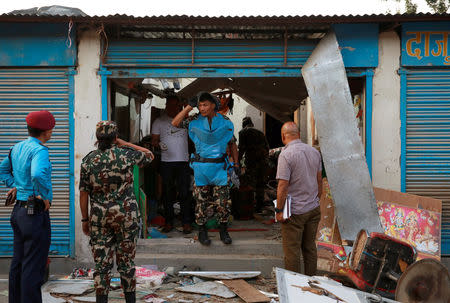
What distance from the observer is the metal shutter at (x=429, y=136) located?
253 inches

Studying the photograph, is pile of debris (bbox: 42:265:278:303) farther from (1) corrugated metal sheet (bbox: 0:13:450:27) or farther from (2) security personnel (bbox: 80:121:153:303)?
(1) corrugated metal sheet (bbox: 0:13:450:27)

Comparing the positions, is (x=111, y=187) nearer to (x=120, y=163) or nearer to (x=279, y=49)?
(x=120, y=163)

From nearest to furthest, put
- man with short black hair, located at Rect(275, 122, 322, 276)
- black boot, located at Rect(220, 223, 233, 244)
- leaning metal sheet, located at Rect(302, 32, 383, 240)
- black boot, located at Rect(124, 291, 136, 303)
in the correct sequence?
black boot, located at Rect(124, 291, 136, 303) < man with short black hair, located at Rect(275, 122, 322, 276) < leaning metal sheet, located at Rect(302, 32, 383, 240) < black boot, located at Rect(220, 223, 233, 244)

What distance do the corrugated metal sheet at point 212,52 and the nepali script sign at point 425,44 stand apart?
131 cm

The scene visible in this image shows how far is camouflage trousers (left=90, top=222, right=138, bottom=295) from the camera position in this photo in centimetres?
439

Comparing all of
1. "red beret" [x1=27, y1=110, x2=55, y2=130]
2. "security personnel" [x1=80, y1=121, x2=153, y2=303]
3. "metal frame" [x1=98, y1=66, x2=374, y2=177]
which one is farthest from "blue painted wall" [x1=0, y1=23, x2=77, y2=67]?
"security personnel" [x1=80, y1=121, x2=153, y2=303]

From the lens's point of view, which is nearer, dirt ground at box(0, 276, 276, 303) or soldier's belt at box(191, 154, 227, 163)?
dirt ground at box(0, 276, 276, 303)

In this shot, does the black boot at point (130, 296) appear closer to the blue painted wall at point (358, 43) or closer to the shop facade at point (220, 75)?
the shop facade at point (220, 75)

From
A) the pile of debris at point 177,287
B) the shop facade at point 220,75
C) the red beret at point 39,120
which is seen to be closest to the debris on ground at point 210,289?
the pile of debris at point 177,287

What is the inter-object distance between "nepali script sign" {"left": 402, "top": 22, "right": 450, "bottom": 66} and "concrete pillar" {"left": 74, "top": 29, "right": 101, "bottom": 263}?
4420mm

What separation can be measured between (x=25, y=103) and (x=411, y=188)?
5.73m

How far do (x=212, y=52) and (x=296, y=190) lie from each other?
2.55 meters

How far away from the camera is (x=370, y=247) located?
15.8 ft

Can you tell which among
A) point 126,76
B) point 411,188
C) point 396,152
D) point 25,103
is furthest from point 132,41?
point 411,188
